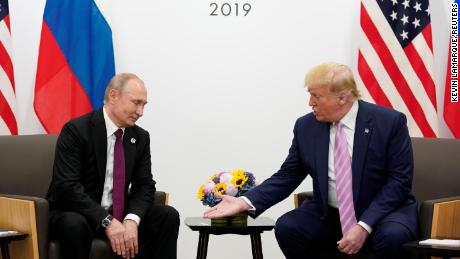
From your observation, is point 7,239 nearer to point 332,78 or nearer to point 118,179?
point 118,179

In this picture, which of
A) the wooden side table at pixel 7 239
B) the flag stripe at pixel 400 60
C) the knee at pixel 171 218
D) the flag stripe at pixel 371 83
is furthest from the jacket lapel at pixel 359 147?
the wooden side table at pixel 7 239

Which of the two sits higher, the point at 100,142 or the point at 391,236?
the point at 100,142

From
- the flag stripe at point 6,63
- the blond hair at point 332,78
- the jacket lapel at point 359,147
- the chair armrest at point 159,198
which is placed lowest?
the chair armrest at point 159,198

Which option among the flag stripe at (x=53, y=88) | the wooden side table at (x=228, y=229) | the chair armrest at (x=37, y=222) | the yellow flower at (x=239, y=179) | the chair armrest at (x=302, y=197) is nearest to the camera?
the chair armrest at (x=37, y=222)

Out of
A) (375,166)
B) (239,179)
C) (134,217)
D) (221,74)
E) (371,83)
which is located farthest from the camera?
(221,74)

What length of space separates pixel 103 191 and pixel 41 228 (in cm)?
49

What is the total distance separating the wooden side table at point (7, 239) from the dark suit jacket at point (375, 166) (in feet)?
4.16

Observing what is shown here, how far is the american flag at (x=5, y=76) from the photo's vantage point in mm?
5289

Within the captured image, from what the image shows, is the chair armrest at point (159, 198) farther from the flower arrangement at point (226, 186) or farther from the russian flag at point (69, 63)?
the russian flag at point (69, 63)

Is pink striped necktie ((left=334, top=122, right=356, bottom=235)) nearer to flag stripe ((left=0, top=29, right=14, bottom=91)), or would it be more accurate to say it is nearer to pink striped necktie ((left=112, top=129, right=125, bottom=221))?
pink striped necktie ((left=112, top=129, right=125, bottom=221))

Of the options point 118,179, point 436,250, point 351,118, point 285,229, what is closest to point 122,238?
point 118,179

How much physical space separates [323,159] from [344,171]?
14 cm

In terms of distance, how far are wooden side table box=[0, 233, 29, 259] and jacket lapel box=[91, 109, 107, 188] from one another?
58 centimetres

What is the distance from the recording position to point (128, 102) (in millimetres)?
4406
